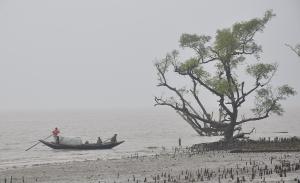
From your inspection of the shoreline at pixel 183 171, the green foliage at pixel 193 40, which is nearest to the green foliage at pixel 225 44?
the green foliage at pixel 193 40

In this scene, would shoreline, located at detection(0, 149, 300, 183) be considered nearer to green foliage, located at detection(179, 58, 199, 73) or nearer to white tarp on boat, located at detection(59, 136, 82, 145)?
green foliage, located at detection(179, 58, 199, 73)

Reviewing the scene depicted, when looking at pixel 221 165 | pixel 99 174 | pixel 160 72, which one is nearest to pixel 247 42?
pixel 160 72

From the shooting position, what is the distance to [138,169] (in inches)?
1300

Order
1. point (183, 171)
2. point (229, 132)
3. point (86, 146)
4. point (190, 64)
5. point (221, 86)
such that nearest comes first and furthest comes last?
point (183, 171) → point (221, 86) → point (190, 64) → point (229, 132) → point (86, 146)

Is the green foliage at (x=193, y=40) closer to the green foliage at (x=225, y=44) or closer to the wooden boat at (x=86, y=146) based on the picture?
the green foliage at (x=225, y=44)

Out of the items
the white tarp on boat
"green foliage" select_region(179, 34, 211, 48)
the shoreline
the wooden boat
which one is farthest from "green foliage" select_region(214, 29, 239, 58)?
the white tarp on boat

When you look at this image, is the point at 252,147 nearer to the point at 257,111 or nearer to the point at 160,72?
→ the point at 257,111

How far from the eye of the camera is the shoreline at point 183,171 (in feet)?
84.6

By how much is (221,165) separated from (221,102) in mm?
17445

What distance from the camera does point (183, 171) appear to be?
3005 centimetres

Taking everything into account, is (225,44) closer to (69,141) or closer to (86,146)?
(86,146)

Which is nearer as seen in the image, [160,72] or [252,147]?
[252,147]

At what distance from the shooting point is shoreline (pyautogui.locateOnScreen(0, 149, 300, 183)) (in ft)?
84.6

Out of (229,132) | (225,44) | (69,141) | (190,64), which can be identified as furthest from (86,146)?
(225,44)
